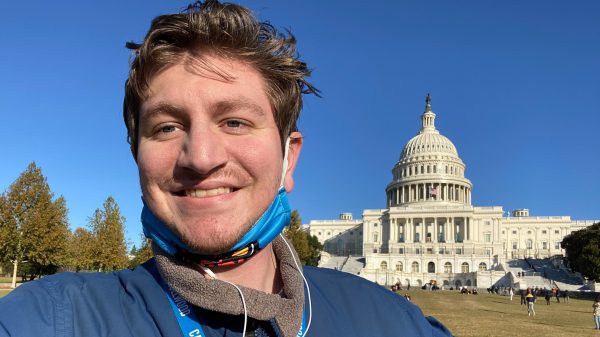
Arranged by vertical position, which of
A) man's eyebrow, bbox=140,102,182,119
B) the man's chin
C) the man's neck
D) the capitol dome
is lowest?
the man's neck

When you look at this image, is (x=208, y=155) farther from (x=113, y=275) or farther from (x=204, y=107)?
(x=113, y=275)

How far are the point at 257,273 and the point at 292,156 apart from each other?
69cm

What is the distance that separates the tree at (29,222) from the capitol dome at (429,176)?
97.4 m

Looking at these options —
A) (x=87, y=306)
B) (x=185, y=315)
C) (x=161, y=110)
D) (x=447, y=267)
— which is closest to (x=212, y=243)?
(x=185, y=315)

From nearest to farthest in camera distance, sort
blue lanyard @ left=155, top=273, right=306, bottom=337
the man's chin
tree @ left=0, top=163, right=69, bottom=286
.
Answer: blue lanyard @ left=155, top=273, right=306, bottom=337
the man's chin
tree @ left=0, top=163, right=69, bottom=286

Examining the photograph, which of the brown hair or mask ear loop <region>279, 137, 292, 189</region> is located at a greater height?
the brown hair

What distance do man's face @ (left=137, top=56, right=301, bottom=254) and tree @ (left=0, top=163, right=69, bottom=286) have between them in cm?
4243

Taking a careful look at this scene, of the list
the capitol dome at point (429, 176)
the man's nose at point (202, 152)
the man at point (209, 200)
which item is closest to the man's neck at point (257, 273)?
the man at point (209, 200)

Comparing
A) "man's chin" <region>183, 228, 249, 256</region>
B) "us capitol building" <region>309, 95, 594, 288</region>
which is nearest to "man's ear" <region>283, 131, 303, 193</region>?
"man's chin" <region>183, 228, 249, 256</region>

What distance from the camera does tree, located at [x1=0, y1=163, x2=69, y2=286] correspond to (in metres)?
40.8

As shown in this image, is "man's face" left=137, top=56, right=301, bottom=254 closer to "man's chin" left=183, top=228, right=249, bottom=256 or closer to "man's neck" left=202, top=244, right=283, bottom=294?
"man's chin" left=183, top=228, right=249, bottom=256

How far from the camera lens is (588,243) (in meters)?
78.0

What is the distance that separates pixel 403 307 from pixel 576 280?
3830 inches

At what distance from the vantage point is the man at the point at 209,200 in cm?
214
